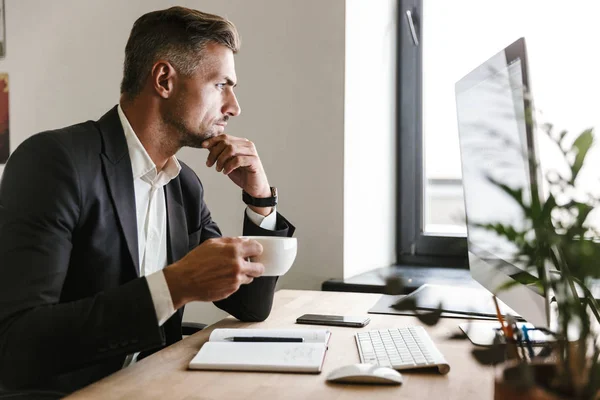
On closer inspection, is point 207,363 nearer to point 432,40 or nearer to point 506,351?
point 506,351

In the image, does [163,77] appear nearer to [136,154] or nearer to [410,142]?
[136,154]

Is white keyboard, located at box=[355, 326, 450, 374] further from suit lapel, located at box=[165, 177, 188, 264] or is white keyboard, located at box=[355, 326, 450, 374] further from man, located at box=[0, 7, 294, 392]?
suit lapel, located at box=[165, 177, 188, 264]

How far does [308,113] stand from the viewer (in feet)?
6.91

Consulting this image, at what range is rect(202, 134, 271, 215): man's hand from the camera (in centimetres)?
160

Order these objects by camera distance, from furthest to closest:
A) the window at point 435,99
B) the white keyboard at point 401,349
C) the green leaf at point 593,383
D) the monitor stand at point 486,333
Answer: the window at point 435,99 < the monitor stand at point 486,333 < the white keyboard at point 401,349 < the green leaf at point 593,383

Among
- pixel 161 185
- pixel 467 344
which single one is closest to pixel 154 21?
pixel 161 185

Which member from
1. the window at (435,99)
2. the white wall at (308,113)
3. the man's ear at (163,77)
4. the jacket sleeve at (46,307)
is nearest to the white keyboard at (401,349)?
the jacket sleeve at (46,307)

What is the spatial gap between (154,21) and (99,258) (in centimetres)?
60

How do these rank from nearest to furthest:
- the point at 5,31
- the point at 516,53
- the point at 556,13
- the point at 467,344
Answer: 1. the point at 516,53
2. the point at 467,344
3. the point at 556,13
4. the point at 5,31

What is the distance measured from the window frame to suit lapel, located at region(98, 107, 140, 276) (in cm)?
128

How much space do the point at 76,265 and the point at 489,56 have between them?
63.5 inches

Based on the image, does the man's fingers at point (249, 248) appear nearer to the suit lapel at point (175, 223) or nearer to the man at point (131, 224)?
the man at point (131, 224)

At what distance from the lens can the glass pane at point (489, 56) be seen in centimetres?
217

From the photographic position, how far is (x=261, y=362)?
1.06m
